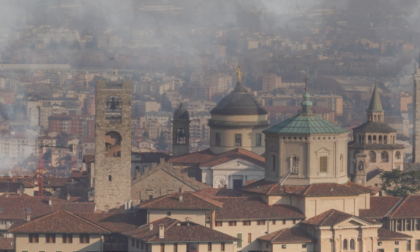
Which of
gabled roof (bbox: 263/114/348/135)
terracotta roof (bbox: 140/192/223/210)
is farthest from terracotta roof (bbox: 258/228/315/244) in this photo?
gabled roof (bbox: 263/114/348/135)

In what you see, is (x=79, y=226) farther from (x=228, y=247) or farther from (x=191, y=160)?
(x=191, y=160)

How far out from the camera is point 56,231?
7869 cm

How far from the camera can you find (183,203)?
79750 millimetres

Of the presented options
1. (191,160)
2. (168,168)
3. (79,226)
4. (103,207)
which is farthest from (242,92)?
(79,226)

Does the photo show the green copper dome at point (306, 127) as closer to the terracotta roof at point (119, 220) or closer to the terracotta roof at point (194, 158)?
the terracotta roof at point (119, 220)

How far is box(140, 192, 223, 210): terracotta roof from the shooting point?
7944cm

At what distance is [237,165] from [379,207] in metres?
20.1

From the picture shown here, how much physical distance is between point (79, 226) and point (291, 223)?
36.6 feet

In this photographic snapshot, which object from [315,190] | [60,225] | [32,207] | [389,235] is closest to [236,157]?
[32,207]

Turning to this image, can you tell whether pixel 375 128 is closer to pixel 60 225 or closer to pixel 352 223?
pixel 352 223

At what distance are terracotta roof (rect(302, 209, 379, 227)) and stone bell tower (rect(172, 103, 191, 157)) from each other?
33253 mm

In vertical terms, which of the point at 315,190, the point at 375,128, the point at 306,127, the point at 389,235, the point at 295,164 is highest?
the point at 306,127

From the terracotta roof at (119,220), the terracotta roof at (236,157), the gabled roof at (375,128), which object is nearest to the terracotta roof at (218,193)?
the terracotta roof at (119,220)

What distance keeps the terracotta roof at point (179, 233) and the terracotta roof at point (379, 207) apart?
10576 millimetres
